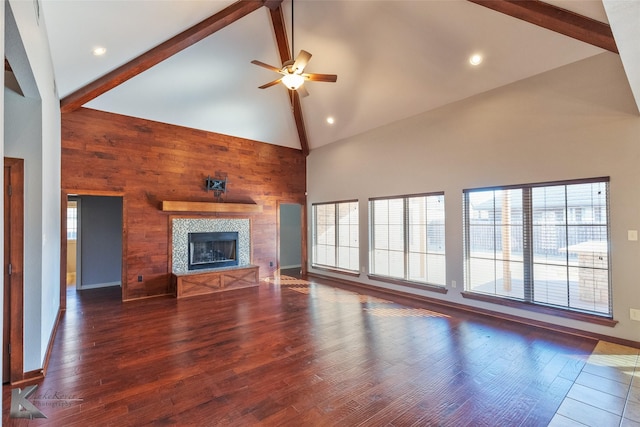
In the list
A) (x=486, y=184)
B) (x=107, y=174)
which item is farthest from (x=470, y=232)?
(x=107, y=174)

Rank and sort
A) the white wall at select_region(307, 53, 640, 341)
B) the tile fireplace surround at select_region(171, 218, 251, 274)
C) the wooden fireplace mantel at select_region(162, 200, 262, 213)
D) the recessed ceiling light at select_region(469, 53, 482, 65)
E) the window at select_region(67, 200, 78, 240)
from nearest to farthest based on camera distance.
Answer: the white wall at select_region(307, 53, 640, 341)
the recessed ceiling light at select_region(469, 53, 482, 65)
the wooden fireplace mantel at select_region(162, 200, 262, 213)
the tile fireplace surround at select_region(171, 218, 251, 274)
the window at select_region(67, 200, 78, 240)

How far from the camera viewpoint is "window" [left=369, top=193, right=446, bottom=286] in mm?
5633

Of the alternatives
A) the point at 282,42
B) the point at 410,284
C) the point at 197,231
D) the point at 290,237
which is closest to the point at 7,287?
the point at 197,231

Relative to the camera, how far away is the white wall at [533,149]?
374cm

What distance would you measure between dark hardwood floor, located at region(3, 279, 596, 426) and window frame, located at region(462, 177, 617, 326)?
1.13ft

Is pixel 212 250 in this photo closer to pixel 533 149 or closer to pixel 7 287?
pixel 7 287

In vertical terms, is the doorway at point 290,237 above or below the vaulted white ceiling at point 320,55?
below


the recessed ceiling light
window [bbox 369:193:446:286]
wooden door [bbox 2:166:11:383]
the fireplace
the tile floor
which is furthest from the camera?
the fireplace

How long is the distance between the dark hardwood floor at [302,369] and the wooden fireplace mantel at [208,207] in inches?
79.4

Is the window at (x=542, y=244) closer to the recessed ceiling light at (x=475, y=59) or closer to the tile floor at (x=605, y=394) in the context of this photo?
the tile floor at (x=605, y=394)

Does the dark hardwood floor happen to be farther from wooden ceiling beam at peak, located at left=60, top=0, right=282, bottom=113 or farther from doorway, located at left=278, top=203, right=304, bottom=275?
doorway, located at left=278, top=203, right=304, bottom=275

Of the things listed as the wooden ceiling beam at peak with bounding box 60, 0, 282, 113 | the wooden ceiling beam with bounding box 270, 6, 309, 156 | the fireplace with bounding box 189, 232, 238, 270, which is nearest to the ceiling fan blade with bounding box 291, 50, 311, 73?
the wooden ceiling beam at peak with bounding box 60, 0, 282, 113

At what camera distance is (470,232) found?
517 centimetres

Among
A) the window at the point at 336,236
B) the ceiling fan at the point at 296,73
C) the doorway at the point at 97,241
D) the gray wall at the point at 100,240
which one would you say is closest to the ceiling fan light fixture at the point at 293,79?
the ceiling fan at the point at 296,73
